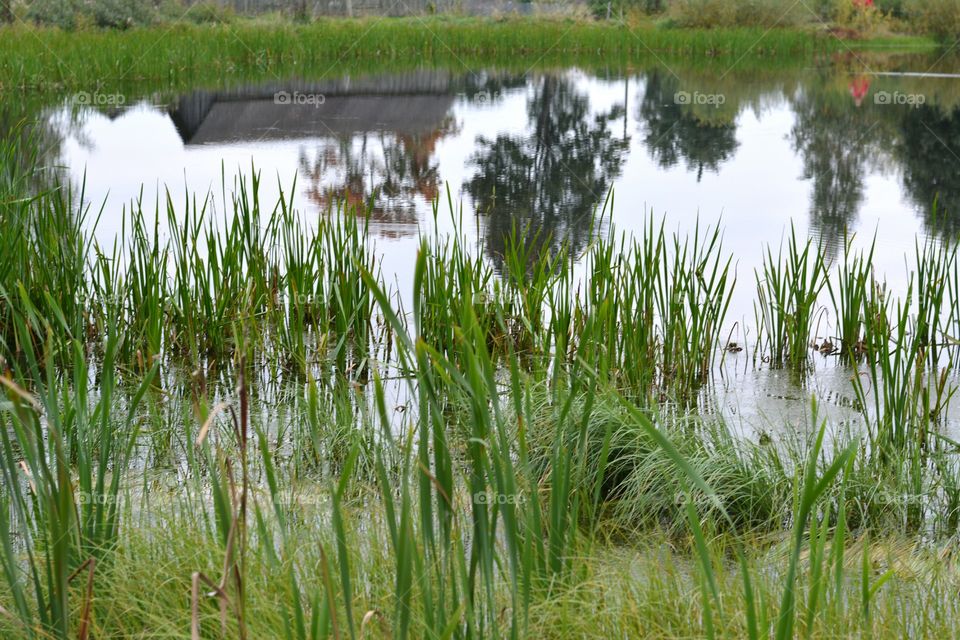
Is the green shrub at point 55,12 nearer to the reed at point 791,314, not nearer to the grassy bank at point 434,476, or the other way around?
the grassy bank at point 434,476

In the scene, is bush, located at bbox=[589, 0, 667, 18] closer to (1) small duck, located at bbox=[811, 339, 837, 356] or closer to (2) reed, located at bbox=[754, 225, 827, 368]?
(1) small duck, located at bbox=[811, 339, 837, 356]

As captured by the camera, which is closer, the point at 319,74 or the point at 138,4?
the point at 319,74

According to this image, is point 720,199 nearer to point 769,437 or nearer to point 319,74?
point 769,437

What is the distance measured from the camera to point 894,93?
41.9 ft

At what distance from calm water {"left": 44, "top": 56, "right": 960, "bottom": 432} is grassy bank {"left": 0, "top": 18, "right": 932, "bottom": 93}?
1132 millimetres

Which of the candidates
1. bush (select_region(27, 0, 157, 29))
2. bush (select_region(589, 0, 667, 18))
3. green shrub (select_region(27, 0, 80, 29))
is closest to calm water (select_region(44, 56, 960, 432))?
bush (select_region(27, 0, 157, 29))

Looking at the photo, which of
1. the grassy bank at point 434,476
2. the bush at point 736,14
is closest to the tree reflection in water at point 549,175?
the grassy bank at point 434,476

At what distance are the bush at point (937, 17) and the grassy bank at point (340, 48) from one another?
391 mm

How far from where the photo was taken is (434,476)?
1.60 m

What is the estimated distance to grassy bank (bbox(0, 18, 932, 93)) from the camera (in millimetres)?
11578

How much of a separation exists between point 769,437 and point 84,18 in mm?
18615

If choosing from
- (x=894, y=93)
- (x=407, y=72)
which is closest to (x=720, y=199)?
(x=894, y=93)

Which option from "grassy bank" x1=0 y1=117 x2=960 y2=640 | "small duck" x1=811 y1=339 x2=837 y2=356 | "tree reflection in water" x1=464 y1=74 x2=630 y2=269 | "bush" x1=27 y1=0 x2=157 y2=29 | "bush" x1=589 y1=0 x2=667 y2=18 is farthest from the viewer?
"bush" x1=589 y1=0 x2=667 y2=18

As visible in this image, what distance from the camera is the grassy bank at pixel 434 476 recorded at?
117cm
